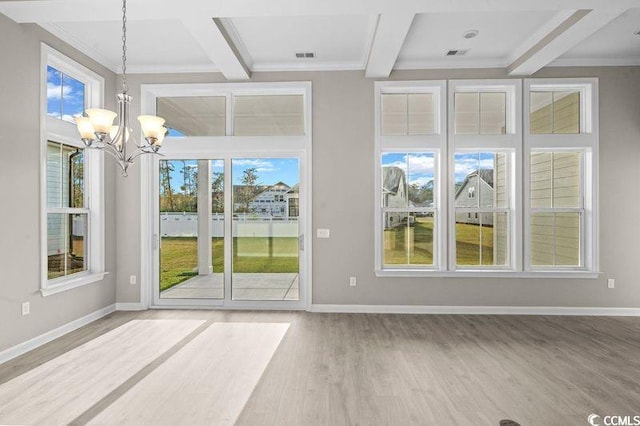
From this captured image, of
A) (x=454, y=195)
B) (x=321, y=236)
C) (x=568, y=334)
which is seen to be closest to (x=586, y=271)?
(x=568, y=334)

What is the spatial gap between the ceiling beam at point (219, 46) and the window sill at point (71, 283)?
2.99 metres

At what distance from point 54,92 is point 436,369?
4.80 m

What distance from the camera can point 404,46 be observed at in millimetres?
3992

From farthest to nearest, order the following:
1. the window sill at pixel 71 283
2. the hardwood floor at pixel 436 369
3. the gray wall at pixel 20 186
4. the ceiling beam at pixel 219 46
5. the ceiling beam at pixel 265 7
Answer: the window sill at pixel 71 283
the ceiling beam at pixel 219 46
the gray wall at pixel 20 186
the ceiling beam at pixel 265 7
the hardwood floor at pixel 436 369

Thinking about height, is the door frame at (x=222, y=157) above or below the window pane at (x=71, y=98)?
below

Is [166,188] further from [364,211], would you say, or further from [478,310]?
[478,310]

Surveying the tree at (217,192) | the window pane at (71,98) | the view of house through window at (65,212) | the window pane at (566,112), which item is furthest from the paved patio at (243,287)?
the window pane at (566,112)

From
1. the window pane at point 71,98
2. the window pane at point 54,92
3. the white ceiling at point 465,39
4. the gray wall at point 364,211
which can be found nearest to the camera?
the white ceiling at point 465,39

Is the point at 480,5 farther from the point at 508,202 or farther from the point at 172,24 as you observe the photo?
the point at 172,24

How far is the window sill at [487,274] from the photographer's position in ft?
14.3

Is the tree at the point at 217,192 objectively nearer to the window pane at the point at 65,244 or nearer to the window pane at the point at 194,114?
the window pane at the point at 194,114

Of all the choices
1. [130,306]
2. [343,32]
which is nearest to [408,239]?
[343,32]

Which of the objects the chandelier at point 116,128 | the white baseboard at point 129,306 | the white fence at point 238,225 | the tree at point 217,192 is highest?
the chandelier at point 116,128

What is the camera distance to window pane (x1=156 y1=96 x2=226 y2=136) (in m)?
4.65
